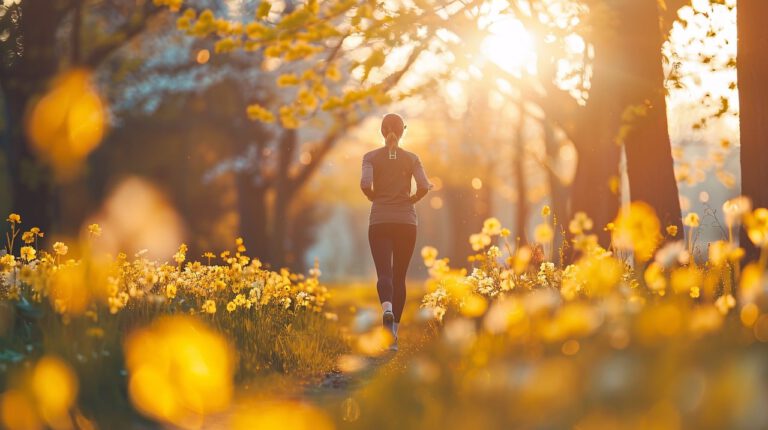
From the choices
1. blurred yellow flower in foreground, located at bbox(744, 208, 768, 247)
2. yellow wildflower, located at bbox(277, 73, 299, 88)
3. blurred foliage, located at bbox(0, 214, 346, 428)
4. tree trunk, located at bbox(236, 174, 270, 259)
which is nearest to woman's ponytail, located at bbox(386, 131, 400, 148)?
yellow wildflower, located at bbox(277, 73, 299, 88)

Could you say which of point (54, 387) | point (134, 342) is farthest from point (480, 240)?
point (54, 387)

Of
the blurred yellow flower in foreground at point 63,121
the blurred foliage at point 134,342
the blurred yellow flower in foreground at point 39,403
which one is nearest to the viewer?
the blurred yellow flower in foreground at point 39,403

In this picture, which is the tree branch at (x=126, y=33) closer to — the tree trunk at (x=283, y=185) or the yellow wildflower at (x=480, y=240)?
the tree trunk at (x=283, y=185)

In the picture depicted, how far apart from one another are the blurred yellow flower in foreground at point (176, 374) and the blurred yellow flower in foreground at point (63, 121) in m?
11.2

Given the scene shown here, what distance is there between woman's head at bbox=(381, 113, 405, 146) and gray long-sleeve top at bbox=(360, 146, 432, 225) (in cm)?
12

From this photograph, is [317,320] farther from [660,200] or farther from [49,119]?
[49,119]

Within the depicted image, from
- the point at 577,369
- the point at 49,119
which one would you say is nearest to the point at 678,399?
the point at 577,369

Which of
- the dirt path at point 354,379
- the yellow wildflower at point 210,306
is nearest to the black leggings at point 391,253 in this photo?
the dirt path at point 354,379

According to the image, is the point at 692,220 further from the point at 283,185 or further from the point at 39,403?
the point at 283,185

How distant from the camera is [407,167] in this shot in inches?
360

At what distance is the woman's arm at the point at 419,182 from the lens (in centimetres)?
902

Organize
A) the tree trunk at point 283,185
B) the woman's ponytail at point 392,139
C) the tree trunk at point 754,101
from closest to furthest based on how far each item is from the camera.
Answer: the tree trunk at point 754,101
the woman's ponytail at point 392,139
the tree trunk at point 283,185

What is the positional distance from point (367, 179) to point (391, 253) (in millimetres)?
833

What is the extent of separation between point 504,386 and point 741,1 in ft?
21.3
